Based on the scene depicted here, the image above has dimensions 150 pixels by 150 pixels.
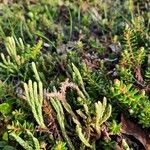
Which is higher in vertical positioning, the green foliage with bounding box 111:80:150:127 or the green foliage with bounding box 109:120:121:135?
the green foliage with bounding box 111:80:150:127

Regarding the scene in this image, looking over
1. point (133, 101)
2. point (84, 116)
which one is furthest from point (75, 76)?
point (133, 101)

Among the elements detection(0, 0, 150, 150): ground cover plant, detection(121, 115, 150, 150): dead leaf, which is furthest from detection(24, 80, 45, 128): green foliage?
detection(121, 115, 150, 150): dead leaf

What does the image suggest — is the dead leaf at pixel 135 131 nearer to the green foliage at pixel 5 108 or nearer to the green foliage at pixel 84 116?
the green foliage at pixel 84 116

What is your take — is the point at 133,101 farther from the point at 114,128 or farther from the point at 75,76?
the point at 75,76

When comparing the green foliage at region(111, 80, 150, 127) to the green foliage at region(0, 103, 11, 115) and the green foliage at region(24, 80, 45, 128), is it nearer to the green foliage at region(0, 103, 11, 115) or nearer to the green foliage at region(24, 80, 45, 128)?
the green foliage at region(24, 80, 45, 128)

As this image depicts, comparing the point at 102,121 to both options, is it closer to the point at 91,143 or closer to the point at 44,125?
the point at 91,143

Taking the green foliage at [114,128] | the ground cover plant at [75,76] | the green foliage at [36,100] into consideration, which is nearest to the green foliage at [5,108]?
the ground cover plant at [75,76]

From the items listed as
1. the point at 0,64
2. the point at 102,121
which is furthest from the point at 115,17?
the point at 102,121
